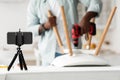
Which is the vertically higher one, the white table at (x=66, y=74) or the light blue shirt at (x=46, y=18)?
the light blue shirt at (x=46, y=18)

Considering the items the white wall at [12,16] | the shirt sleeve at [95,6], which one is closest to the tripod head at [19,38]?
the shirt sleeve at [95,6]

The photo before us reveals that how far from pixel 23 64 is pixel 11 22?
2.51 meters

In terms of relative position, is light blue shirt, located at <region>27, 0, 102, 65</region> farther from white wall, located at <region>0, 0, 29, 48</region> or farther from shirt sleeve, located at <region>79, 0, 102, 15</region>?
white wall, located at <region>0, 0, 29, 48</region>

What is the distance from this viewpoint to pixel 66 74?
27.9 inches

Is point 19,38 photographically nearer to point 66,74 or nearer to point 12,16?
point 66,74

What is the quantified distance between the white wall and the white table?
8.21ft

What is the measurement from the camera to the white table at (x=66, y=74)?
693 mm

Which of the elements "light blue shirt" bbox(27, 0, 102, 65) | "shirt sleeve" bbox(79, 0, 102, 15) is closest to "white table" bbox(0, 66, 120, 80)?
"shirt sleeve" bbox(79, 0, 102, 15)

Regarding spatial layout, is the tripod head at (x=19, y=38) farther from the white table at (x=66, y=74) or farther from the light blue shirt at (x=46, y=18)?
the light blue shirt at (x=46, y=18)

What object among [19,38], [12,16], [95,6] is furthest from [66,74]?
[12,16]

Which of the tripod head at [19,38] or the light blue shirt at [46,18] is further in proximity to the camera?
the light blue shirt at [46,18]

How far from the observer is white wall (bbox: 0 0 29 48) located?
124 inches

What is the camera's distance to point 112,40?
10.5ft

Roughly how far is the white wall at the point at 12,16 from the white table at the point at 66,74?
2.50 metres
